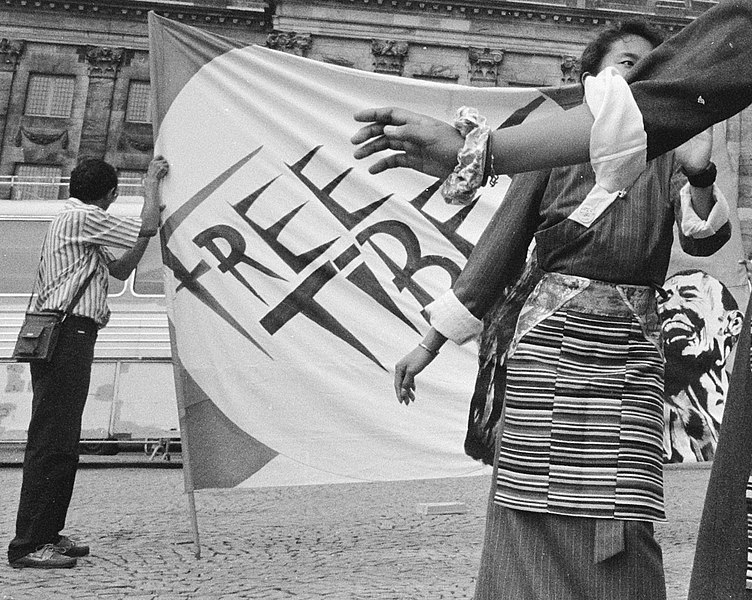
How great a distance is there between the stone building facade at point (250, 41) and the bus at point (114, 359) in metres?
17.1

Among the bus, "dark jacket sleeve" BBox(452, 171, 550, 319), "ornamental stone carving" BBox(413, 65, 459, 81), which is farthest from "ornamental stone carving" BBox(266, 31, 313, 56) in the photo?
"dark jacket sleeve" BBox(452, 171, 550, 319)

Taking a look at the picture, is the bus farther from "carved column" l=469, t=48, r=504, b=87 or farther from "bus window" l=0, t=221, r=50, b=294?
"carved column" l=469, t=48, r=504, b=87

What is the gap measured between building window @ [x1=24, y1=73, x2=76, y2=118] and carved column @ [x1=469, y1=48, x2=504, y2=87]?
42.8ft

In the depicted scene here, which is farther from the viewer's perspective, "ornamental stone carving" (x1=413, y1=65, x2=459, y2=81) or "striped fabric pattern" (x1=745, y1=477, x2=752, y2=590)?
"ornamental stone carving" (x1=413, y1=65, x2=459, y2=81)

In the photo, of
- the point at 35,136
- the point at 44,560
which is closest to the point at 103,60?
the point at 35,136

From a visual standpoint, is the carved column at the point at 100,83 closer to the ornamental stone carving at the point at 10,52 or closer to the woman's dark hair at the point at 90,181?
the ornamental stone carving at the point at 10,52

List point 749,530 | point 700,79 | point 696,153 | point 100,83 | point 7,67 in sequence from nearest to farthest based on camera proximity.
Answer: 1. point 700,79
2. point 749,530
3. point 696,153
4. point 7,67
5. point 100,83

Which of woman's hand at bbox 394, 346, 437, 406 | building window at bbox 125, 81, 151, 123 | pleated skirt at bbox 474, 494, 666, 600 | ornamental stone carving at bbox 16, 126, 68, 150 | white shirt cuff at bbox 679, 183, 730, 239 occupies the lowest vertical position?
pleated skirt at bbox 474, 494, 666, 600

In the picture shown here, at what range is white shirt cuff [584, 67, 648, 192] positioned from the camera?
1212mm

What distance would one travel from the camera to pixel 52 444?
4191 mm

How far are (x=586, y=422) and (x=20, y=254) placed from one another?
450 inches

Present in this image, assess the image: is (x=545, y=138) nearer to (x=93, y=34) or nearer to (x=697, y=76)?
(x=697, y=76)

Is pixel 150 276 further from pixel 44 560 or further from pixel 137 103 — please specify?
pixel 137 103

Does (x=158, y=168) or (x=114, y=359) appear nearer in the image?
(x=158, y=168)
